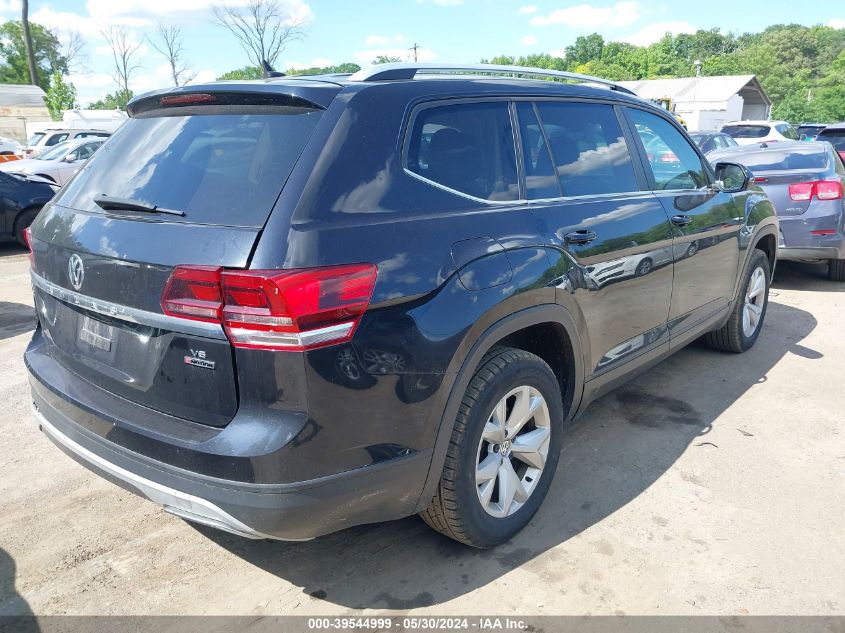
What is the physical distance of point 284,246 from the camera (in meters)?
2.05

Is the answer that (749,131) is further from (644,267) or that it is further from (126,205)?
(126,205)

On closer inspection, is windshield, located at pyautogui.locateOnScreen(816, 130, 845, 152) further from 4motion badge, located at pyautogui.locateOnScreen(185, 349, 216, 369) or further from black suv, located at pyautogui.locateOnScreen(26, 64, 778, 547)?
4motion badge, located at pyautogui.locateOnScreen(185, 349, 216, 369)

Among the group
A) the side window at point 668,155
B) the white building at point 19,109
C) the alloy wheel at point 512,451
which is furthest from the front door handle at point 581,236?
the white building at point 19,109

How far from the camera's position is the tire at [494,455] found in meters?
2.55

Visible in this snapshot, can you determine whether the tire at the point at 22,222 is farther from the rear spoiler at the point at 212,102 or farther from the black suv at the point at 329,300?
the rear spoiler at the point at 212,102

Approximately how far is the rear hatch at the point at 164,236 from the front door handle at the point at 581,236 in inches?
49.8

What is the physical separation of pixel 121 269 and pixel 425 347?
3.48 ft

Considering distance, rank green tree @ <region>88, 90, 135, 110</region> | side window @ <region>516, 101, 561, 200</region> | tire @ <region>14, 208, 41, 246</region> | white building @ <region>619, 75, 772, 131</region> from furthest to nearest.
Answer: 1. green tree @ <region>88, 90, 135, 110</region>
2. white building @ <region>619, 75, 772, 131</region>
3. tire @ <region>14, 208, 41, 246</region>
4. side window @ <region>516, 101, 561, 200</region>

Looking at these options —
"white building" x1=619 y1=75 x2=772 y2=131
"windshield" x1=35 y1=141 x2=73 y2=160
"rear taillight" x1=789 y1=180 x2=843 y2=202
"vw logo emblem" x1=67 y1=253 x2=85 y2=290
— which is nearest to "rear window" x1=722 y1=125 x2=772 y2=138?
"rear taillight" x1=789 y1=180 x2=843 y2=202

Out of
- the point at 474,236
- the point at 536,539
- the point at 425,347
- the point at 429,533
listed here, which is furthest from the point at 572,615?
the point at 474,236

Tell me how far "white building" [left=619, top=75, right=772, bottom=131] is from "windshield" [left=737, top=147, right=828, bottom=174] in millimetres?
35575

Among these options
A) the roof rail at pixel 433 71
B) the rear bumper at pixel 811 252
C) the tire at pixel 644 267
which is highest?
the roof rail at pixel 433 71

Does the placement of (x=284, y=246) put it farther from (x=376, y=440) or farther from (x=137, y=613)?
(x=137, y=613)

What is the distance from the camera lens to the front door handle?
3.02m
